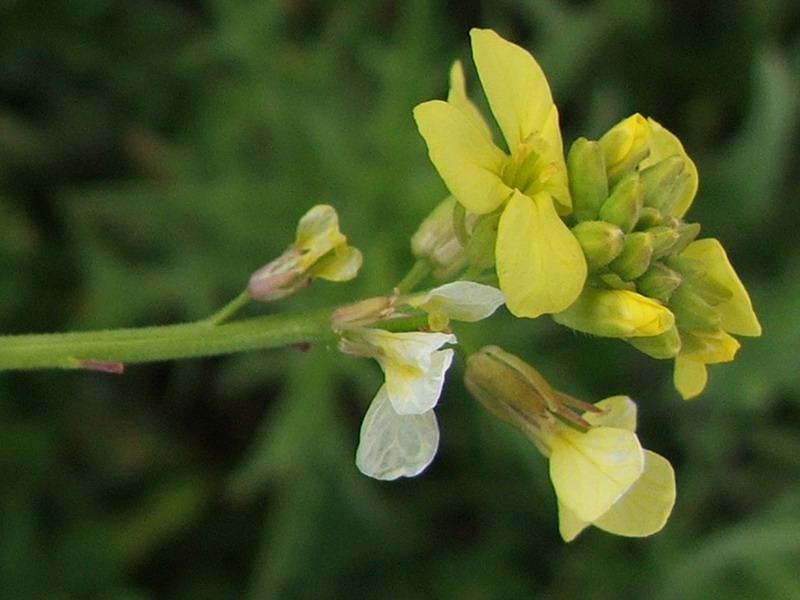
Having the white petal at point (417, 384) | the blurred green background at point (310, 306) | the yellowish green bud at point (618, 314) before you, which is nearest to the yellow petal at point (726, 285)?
the yellowish green bud at point (618, 314)

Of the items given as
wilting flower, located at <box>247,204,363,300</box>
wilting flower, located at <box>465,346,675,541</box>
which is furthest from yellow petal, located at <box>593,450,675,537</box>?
wilting flower, located at <box>247,204,363,300</box>

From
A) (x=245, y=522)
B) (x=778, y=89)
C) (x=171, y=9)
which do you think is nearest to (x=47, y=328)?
(x=245, y=522)

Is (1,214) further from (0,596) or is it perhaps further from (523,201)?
(523,201)

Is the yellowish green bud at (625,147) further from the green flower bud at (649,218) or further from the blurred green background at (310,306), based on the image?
the blurred green background at (310,306)

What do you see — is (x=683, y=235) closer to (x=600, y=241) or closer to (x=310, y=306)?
(x=600, y=241)

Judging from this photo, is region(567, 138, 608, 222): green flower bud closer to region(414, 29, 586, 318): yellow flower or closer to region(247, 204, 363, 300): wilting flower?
region(414, 29, 586, 318): yellow flower

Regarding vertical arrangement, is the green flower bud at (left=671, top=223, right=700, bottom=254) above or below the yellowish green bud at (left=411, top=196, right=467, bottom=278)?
above

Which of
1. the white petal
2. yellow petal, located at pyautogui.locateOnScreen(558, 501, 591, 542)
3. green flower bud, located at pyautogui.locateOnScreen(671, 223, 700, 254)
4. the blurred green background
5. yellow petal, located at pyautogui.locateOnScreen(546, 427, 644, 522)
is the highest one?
green flower bud, located at pyautogui.locateOnScreen(671, 223, 700, 254)
